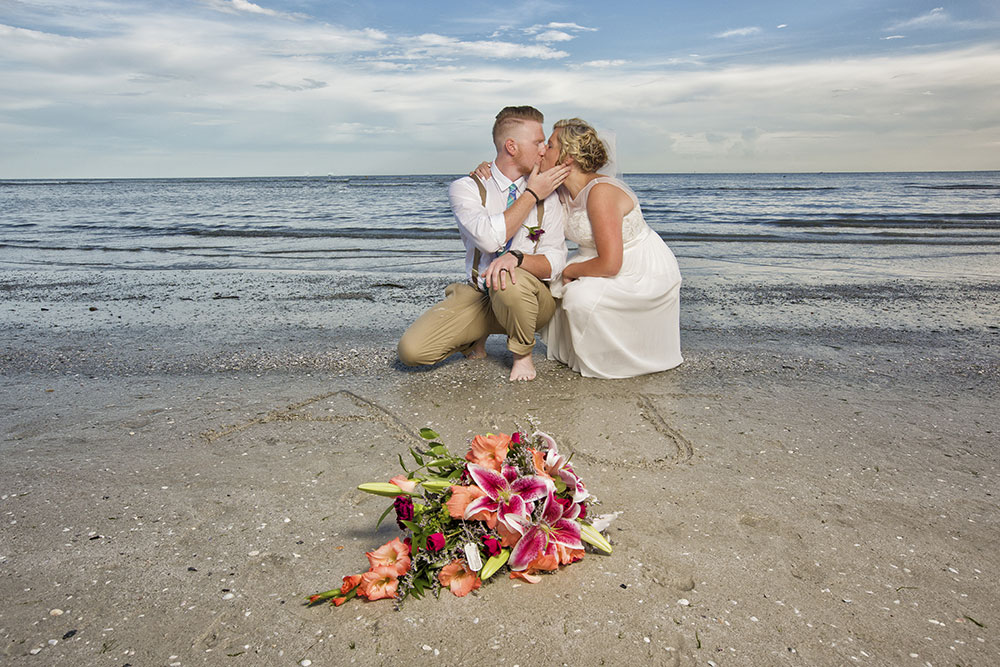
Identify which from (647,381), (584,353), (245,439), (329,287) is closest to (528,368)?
(584,353)

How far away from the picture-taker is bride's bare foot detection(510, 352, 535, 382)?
16.0 ft

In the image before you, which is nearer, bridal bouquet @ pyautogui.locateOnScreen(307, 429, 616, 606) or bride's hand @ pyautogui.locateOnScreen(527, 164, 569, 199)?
bridal bouquet @ pyautogui.locateOnScreen(307, 429, 616, 606)

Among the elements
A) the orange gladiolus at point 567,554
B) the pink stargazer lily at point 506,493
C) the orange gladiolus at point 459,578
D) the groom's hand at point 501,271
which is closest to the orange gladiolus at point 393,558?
the orange gladiolus at point 459,578

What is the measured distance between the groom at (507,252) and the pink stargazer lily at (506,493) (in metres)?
2.49

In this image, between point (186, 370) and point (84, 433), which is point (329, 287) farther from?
point (84, 433)

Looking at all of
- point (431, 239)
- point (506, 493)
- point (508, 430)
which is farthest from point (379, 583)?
point (431, 239)

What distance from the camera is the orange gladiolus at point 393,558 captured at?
229 cm

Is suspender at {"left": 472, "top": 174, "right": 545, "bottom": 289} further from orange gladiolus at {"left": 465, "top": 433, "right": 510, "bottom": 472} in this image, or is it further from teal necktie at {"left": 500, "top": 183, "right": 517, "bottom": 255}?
orange gladiolus at {"left": 465, "top": 433, "right": 510, "bottom": 472}

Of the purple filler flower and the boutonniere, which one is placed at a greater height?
the boutonniere

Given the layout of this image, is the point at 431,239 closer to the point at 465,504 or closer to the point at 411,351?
the point at 411,351

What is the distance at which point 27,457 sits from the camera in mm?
3598

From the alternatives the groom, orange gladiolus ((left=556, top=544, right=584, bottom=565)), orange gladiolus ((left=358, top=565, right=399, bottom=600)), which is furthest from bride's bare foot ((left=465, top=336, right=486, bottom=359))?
orange gladiolus ((left=358, top=565, right=399, bottom=600))

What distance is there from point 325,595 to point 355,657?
0.25 m

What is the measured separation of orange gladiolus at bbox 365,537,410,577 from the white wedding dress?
9.22ft
